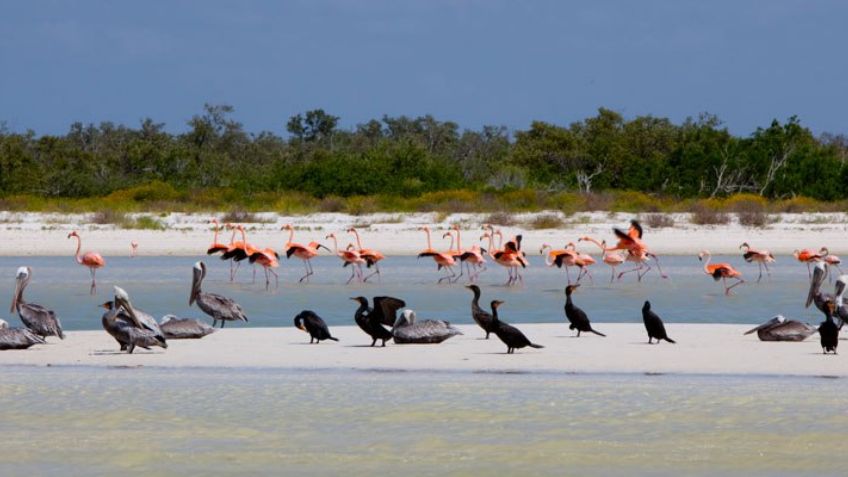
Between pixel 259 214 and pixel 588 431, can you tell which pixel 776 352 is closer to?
pixel 588 431

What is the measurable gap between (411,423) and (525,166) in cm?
4487

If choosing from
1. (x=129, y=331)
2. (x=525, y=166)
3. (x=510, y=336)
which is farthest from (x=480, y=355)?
(x=525, y=166)

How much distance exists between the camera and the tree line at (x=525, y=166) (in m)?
44.7

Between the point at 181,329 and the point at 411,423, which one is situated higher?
the point at 181,329

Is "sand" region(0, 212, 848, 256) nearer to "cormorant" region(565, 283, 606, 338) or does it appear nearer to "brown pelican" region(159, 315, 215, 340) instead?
"brown pelican" region(159, 315, 215, 340)

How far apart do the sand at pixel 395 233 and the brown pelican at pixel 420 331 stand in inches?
629

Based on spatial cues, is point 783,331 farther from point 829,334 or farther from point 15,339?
point 15,339

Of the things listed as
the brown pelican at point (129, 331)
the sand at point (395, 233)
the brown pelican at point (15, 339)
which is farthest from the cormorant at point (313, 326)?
the sand at point (395, 233)

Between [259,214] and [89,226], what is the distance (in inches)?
201

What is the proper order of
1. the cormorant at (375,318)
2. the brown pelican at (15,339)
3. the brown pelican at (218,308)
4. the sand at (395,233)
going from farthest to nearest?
the sand at (395,233), the brown pelican at (218,308), the cormorant at (375,318), the brown pelican at (15,339)

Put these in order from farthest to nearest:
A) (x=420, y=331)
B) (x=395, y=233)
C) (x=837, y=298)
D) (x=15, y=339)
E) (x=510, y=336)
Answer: (x=395, y=233) → (x=837, y=298) → (x=420, y=331) → (x=15, y=339) → (x=510, y=336)

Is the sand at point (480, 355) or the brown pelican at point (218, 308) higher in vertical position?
the brown pelican at point (218, 308)

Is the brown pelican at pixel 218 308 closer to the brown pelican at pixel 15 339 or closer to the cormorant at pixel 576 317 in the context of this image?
the brown pelican at pixel 15 339

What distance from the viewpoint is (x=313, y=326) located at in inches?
469
